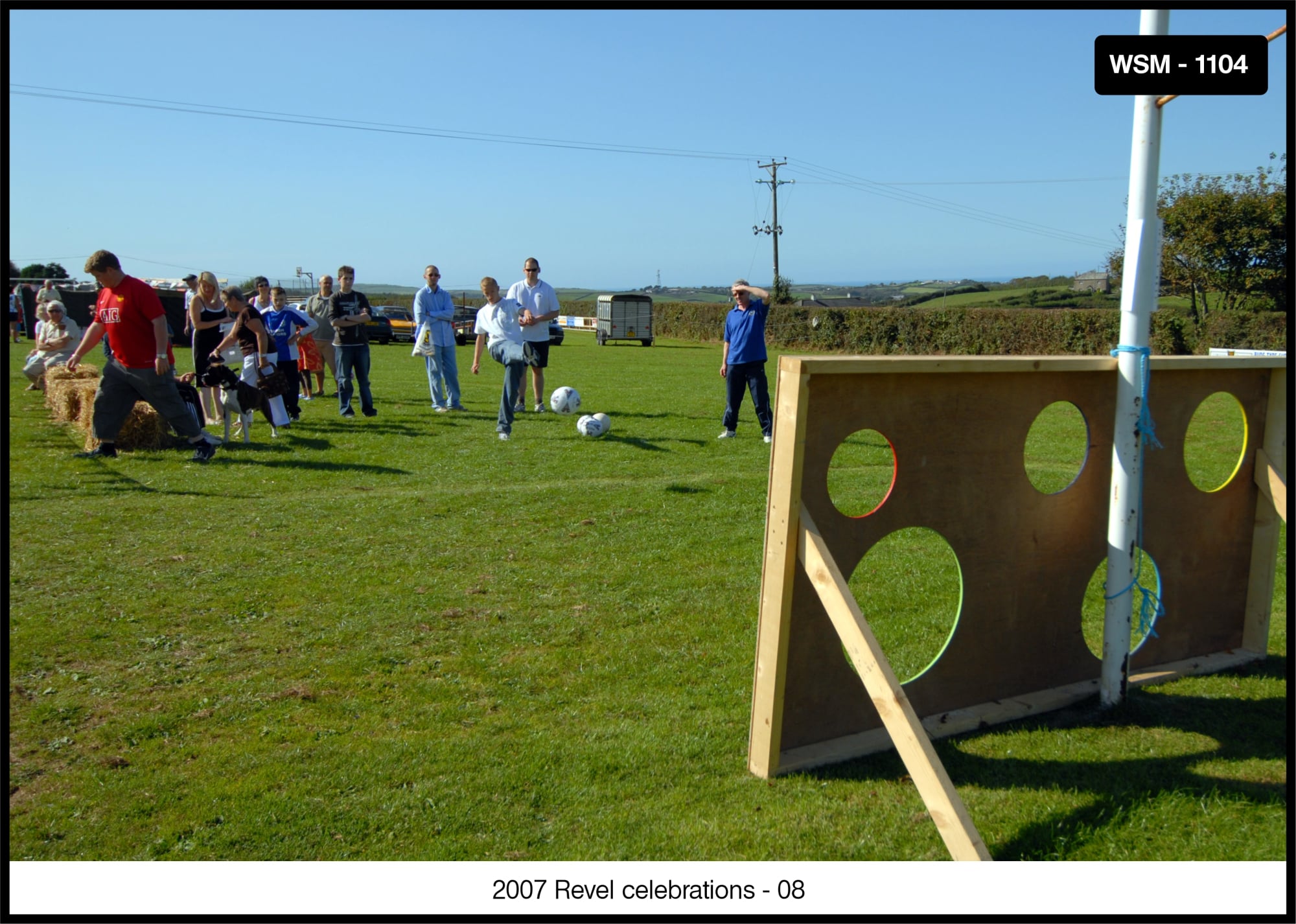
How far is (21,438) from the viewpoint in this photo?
38.8ft

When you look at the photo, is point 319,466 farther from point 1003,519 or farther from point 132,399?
point 1003,519

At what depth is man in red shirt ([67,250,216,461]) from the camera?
9359 millimetres

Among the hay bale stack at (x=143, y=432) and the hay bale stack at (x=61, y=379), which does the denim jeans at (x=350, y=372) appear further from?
the hay bale stack at (x=61, y=379)

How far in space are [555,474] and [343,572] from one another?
3553 mm

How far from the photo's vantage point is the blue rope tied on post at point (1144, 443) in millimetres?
4355

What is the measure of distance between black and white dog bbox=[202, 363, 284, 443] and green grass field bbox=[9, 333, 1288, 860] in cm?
270

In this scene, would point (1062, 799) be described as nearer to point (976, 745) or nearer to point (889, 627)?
point (976, 745)

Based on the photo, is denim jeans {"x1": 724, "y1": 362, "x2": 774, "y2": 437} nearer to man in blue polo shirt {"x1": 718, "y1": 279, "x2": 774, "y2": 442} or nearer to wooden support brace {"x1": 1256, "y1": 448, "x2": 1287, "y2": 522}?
man in blue polo shirt {"x1": 718, "y1": 279, "x2": 774, "y2": 442}

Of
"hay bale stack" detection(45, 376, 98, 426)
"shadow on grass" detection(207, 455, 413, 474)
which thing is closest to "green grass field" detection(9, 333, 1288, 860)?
"shadow on grass" detection(207, 455, 413, 474)

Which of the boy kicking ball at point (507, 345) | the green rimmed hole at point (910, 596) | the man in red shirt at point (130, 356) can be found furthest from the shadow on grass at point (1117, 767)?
the man in red shirt at point (130, 356)

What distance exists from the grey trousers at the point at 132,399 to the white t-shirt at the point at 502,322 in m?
3.39

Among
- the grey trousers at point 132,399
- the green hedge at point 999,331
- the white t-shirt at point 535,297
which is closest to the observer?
the grey trousers at point 132,399

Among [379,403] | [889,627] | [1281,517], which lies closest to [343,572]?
[889,627]

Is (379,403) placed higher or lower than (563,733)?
higher
